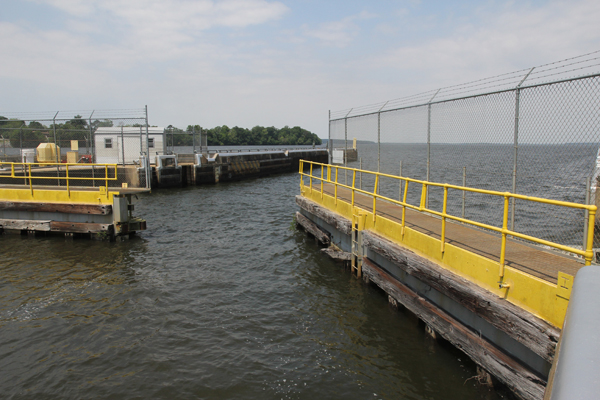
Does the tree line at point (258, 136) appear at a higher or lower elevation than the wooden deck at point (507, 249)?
higher

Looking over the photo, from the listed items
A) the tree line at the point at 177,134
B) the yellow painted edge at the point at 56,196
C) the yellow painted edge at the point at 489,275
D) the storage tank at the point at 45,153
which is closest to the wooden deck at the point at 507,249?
the yellow painted edge at the point at 489,275

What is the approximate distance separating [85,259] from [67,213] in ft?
8.41

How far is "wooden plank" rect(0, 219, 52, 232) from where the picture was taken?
1229cm

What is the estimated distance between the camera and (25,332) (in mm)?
6629

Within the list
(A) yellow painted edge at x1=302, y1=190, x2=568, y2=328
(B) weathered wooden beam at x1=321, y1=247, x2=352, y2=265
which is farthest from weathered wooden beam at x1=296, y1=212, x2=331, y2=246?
(A) yellow painted edge at x1=302, y1=190, x2=568, y2=328

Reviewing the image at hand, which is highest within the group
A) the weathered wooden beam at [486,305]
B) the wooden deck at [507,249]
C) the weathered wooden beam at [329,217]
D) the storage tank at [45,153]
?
the storage tank at [45,153]

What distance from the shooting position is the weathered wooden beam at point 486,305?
13.2ft

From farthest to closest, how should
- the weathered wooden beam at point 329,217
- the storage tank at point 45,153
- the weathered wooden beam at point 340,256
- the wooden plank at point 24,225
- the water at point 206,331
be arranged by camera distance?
the storage tank at point 45,153, the wooden plank at point 24,225, the weathered wooden beam at point 340,256, the weathered wooden beam at point 329,217, the water at point 206,331

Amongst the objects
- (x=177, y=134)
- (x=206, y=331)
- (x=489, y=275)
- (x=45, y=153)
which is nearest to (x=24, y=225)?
(x=206, y=331)

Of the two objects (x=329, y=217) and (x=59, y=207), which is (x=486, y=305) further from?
(x=59, y=207)

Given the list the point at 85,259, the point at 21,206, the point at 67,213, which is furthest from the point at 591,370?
the point at 21,206

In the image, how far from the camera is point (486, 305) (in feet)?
15.6

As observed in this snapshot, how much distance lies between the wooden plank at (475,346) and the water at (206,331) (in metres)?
0.39

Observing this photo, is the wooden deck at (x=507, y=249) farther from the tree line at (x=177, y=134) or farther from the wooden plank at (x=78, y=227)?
the tree line at (x=177, y=134)
